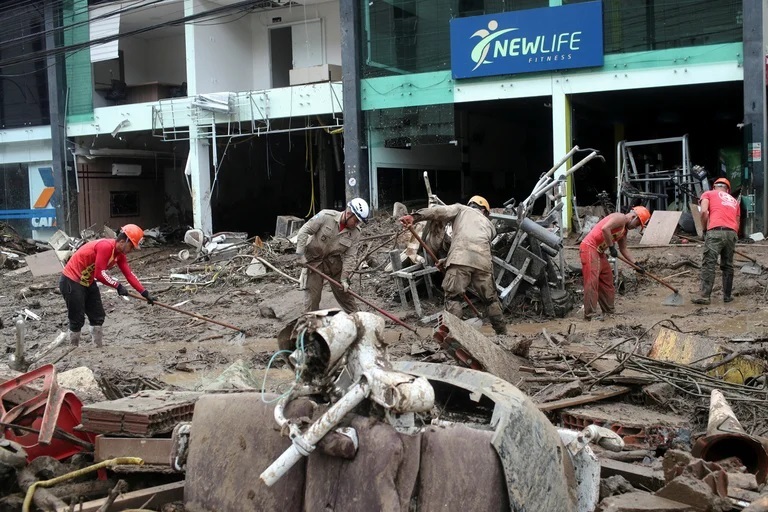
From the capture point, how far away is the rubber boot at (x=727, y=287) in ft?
32.9

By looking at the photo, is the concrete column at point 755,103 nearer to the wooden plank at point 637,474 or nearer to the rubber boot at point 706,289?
the rubber boot at point 706,289

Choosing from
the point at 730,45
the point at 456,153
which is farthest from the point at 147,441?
the point at 456,153

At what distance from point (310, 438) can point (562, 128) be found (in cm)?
1259

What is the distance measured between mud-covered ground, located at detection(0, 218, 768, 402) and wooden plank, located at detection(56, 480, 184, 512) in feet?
9.68

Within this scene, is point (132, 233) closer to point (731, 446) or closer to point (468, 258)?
point (468, 258)

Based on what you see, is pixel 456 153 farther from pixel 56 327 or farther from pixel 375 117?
pixel 56 327

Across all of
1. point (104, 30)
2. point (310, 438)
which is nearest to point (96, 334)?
point (310, 438)

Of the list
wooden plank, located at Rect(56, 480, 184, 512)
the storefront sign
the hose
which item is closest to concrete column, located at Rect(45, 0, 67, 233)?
the storefront sign

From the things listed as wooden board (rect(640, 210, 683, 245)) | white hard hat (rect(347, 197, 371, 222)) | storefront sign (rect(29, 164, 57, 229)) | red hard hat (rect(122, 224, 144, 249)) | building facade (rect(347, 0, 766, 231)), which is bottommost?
wooden board (rect(640, 210, 683, 245))

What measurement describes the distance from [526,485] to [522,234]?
6.78 m

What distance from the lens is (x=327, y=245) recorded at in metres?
9.25

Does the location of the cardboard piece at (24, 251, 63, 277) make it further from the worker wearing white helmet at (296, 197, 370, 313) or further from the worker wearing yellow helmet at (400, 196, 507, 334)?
the worker wearing yellow helmet at (400, 196, 507, 334)

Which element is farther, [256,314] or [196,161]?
[196,161]

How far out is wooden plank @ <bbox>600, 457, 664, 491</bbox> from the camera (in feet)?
13.1
